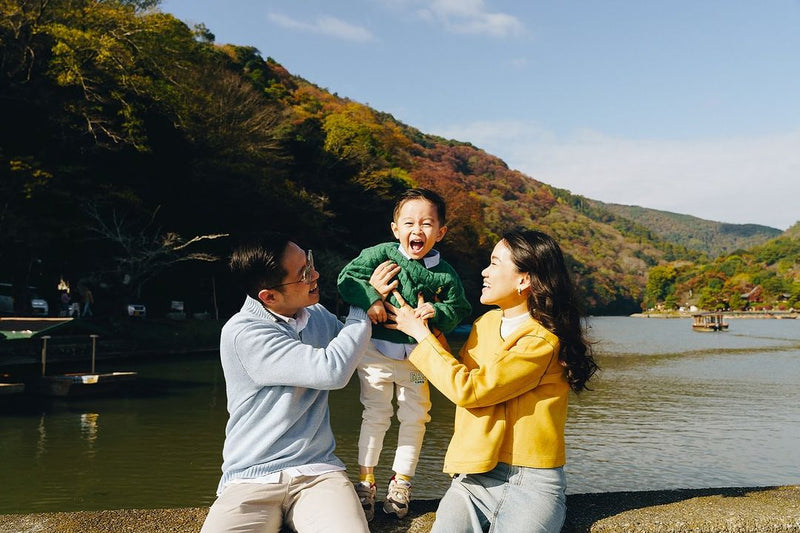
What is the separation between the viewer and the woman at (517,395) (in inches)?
81.2

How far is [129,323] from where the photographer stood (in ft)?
69.8

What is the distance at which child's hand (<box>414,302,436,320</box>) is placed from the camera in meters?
2.43

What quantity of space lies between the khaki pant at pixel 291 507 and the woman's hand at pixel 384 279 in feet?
2.34

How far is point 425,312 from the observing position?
2.45 m

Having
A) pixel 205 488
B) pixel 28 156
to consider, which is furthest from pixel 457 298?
pixel 28 156

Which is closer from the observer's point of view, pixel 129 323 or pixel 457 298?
pixel 457 298

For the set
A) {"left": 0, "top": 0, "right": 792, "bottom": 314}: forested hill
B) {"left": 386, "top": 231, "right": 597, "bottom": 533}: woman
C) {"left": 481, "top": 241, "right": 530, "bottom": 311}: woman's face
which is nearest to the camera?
{"left": 386, "top": 231, "right": 597, "bottom": 533}: woman

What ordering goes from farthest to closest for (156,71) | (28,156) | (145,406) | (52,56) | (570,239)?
(570,239) < (156,71) < (52,56) < (28,156) < (145,406)

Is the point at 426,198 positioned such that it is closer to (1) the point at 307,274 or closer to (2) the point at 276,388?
(1) the point at 307,274

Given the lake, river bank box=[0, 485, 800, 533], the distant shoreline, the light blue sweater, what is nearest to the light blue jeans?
river bank box=[0, 485, 800, 533]

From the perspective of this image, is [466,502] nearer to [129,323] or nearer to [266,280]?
[266,280]

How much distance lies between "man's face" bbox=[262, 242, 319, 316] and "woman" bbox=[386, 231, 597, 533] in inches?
16.3

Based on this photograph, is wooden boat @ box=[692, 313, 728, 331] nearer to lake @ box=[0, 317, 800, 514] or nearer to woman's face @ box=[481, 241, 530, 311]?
lake @ box=[0, 317, 800, 514]

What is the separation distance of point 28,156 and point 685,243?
198530 millimetres
